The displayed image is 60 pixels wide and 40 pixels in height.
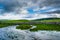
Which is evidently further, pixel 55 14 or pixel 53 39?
pixel 55 14

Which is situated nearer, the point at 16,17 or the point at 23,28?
the point at 16,17

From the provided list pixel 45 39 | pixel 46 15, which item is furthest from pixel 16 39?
pixel 46 15

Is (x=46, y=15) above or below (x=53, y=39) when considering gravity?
above

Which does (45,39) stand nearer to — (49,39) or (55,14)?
(49,39)

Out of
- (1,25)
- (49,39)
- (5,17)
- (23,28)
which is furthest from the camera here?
(1,25)

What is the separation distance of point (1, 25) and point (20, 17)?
1116cm

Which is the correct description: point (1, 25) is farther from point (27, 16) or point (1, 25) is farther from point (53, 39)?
point (53, 39)

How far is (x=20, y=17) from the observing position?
1997 cm

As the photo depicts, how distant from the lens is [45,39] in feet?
46.9

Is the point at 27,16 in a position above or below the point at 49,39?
above

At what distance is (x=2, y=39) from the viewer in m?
14.9

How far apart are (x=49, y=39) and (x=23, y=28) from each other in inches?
423

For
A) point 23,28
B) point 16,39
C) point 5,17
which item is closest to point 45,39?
point 16,39

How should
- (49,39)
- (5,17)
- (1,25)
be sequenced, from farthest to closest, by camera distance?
(1,25) < (5,17) < (49,39)
